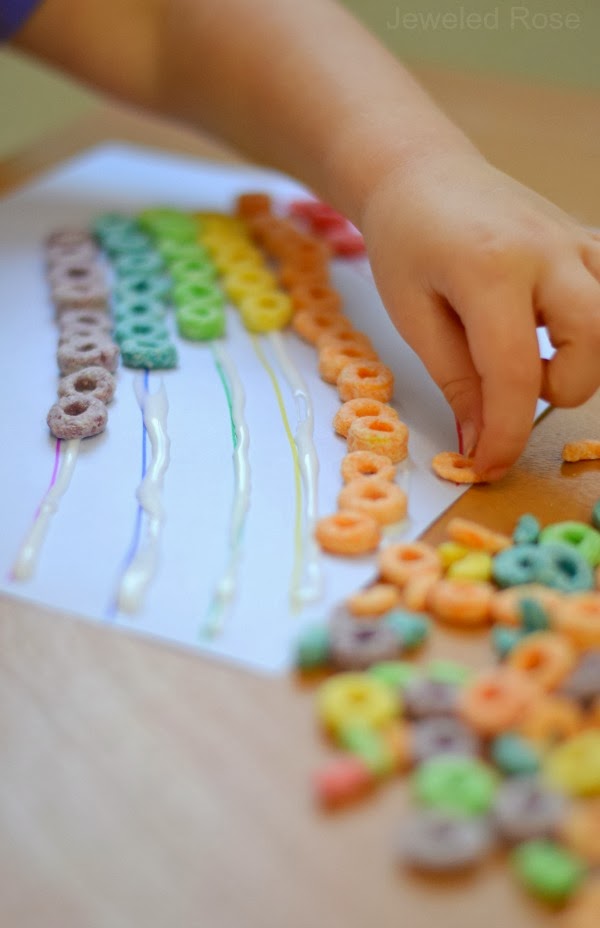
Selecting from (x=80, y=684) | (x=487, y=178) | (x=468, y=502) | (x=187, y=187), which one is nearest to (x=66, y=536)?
(x=80, y=684)

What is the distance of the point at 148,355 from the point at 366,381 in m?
0.14

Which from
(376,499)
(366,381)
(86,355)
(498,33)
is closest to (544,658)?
(376,499)

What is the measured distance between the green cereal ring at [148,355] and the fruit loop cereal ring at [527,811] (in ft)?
1.26

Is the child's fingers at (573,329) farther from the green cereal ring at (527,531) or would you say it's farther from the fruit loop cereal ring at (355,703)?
the fruit loop cereal ring at (355,703)

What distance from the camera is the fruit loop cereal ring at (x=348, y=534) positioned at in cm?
48

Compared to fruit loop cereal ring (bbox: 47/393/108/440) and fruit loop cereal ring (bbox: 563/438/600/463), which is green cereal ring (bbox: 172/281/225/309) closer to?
fruit loop cereal ring (bbox: 47/393/108/440)

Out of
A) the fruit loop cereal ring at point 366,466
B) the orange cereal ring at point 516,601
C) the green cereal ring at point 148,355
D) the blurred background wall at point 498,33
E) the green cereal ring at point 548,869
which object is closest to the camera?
the green cereal ring at point 548,869

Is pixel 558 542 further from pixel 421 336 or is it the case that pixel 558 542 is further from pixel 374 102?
pixel 374 102

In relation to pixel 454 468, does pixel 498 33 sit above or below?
above

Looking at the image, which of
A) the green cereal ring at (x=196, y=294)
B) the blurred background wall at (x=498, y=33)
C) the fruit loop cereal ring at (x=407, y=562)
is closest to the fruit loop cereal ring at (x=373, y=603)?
the fruit loop cereal ring at (x=407, y=562)

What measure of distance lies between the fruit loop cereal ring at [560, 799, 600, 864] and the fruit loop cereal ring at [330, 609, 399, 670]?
3.9 inches

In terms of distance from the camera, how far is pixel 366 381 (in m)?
0.61

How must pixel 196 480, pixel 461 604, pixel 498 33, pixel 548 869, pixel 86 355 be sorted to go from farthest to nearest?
pixel 498 33, pixel 86 355, pixel 196 480, pixel 461 604, pixel 548 869

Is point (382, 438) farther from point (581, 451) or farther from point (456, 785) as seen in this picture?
point (456, 785)
